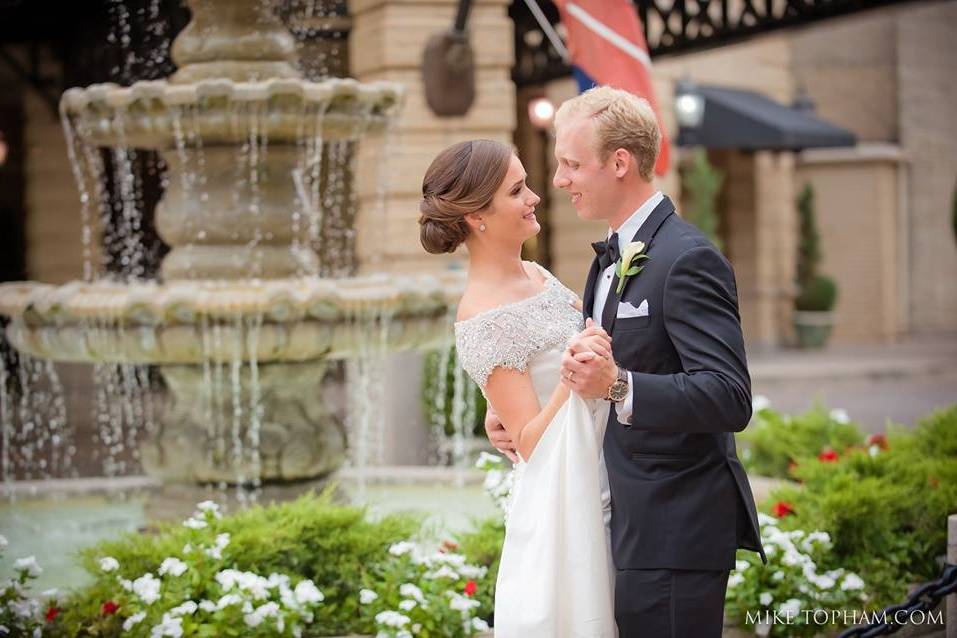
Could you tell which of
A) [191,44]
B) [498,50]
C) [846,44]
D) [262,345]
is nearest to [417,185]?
[498,50]

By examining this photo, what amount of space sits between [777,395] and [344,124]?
12.5m

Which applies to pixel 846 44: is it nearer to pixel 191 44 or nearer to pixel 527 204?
pixel 191 44

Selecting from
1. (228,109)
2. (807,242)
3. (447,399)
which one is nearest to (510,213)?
(228,109)

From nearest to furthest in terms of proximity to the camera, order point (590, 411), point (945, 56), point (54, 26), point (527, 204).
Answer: point (590, 411)
point (527, 204)
point (54, 26)
point (945, 56)

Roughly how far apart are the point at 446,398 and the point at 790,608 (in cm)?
733

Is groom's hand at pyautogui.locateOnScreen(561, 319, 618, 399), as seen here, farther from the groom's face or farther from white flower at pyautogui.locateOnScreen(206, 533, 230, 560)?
white flower at pyautogui.locateOnScreen(206, 533, 230, 560)

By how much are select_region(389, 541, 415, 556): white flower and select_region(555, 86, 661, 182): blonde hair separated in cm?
235

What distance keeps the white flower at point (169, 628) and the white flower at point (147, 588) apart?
0.54ft

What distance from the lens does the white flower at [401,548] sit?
5328mm

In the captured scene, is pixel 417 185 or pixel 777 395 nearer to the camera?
pixel 417 185

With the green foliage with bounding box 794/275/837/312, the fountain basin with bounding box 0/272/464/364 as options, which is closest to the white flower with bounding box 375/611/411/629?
the fountain basin with bounding box 0/272/464/364

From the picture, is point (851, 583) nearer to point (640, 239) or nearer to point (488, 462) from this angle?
point (488, 462)

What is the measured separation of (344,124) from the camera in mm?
7020

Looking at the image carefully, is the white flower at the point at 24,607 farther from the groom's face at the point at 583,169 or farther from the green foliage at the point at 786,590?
the groom's face at the point at 583,169
